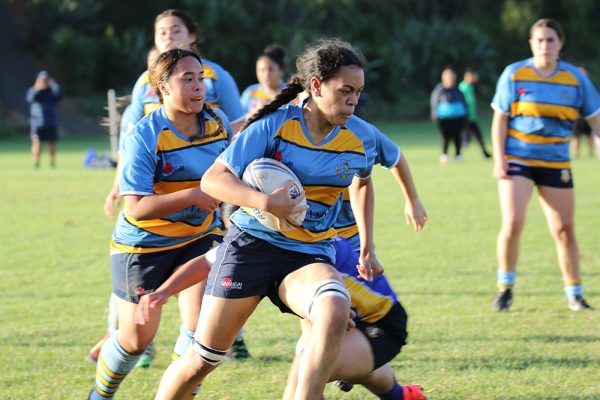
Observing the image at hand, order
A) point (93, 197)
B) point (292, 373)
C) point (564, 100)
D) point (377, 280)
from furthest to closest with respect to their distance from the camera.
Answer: point (93, 197) < point (564, 100) < point (377, 280) < point (292, 373)

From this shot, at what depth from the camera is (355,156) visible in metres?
4.38

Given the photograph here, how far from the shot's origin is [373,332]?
4.51m

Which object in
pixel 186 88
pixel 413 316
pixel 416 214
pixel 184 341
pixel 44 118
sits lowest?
pixel 44 118

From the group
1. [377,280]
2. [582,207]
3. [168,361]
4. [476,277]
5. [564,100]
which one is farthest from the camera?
[582,207]

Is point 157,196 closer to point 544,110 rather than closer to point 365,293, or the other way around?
point 365,293

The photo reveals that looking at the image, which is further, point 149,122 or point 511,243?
point 511,243

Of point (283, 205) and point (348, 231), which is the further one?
point (348, 231)

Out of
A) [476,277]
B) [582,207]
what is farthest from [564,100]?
[582,207]

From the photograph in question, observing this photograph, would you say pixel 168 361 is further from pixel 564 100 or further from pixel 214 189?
pixel 564 100

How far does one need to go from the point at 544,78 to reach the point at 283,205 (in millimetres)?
4001

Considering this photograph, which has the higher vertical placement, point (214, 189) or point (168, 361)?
point (214, 189)

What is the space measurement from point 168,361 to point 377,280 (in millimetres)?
1888

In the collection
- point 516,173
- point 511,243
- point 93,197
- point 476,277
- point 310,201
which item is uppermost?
point 310,201

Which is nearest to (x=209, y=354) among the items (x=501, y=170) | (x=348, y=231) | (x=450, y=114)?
(x=348, y=231)
